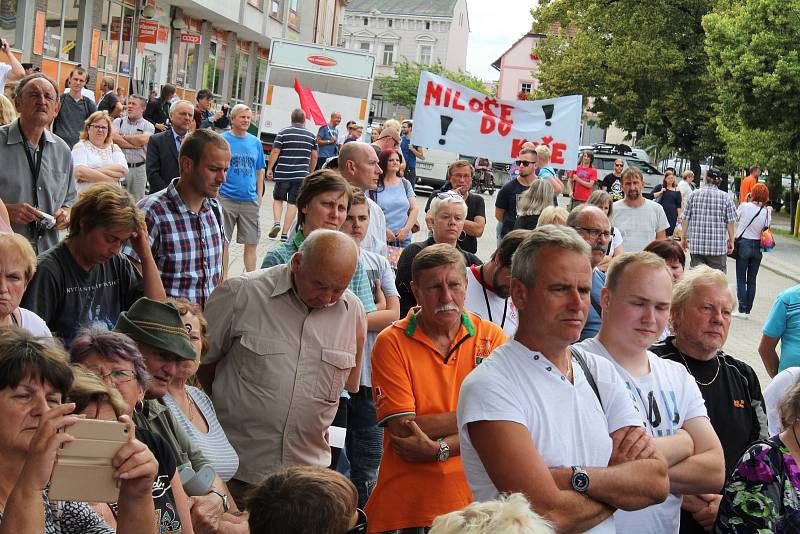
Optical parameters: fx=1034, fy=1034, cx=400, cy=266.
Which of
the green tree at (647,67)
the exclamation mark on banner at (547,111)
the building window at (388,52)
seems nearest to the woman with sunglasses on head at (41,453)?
the exclamation mark on banner at (547,111)

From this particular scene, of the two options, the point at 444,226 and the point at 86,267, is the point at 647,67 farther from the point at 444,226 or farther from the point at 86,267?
the point at 86,267

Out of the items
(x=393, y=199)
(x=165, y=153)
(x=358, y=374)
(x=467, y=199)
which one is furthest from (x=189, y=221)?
(x=467, y=199)

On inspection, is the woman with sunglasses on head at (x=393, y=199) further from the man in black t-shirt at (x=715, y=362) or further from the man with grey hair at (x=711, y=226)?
the man with grey hair at (x=711, y=226)

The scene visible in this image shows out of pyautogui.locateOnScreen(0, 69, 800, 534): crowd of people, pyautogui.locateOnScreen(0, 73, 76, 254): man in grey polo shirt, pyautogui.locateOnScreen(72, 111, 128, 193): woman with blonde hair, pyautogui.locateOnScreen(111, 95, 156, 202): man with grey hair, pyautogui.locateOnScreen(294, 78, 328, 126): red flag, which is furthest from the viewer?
pyautogui.locateOnScreen(294, 78, 328, 126): red flag

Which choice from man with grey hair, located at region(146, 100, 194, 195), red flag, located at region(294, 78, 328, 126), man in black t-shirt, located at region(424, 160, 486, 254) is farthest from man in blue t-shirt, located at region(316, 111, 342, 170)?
man with grey hair, located at region(146, 100, 194, 195)

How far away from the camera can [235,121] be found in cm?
1222

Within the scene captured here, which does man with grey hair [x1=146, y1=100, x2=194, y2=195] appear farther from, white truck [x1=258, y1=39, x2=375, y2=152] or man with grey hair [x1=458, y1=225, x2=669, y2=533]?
white truck [x1=258, y1=39, x2=375, y2=152]

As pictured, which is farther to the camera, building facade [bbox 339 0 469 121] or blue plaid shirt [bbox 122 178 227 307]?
building facade [bbox 339 0 469 121]

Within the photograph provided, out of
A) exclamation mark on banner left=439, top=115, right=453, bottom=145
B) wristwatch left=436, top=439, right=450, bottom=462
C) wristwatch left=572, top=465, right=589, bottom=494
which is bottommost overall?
wristwatch left=436, top=439, right=450, bottom=462

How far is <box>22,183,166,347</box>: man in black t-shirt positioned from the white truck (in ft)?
74.9

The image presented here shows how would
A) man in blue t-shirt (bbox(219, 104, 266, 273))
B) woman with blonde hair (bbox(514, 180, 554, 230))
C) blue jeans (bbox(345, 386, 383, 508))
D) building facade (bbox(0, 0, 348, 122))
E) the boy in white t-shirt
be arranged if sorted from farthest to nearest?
building facade (bbox(0, 0, 348, 122)) < man in blue t-shirt (bbox(219, 104, 266, 273)) < woman with blonde hair (bbox(514, 180, 554, 230)) < blue jeans (bbox(345, 386, 383, 508)) < the boy in white t-shirt

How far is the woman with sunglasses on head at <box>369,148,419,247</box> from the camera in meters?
10.1

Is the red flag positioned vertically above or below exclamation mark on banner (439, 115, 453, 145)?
above

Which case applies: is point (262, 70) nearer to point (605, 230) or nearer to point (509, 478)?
point (605, 230)
